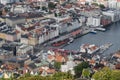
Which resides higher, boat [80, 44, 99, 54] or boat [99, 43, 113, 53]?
boat [80, 44, 99, 54]

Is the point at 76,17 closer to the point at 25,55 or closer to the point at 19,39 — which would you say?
the point at 19,39

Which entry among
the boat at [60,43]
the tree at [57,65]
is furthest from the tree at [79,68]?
the boat at [60,43]

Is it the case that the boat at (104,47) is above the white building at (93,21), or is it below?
below

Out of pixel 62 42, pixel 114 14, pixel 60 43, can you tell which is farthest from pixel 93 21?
pixel 60 43

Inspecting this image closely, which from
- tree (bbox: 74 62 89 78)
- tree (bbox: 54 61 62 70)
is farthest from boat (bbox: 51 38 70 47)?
tree (bbox: 74 62 89 78)

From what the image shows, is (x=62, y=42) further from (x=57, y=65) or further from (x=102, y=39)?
(x=57, y=65)

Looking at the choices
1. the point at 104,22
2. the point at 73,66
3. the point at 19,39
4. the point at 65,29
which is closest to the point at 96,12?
the point at 104,22

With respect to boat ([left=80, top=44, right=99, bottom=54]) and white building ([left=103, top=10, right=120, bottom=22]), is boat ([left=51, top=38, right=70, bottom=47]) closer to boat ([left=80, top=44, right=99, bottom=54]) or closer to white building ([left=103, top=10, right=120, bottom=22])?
boat ([left=80, top=44, right=99, bottom=54])

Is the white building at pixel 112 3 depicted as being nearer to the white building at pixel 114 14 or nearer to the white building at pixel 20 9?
the white building at pixel 114 14
